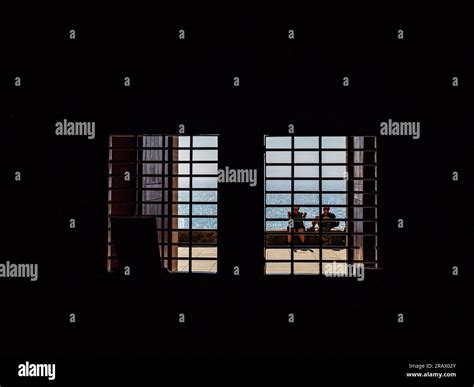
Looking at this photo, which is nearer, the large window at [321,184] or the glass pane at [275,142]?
the large window at [321,184]

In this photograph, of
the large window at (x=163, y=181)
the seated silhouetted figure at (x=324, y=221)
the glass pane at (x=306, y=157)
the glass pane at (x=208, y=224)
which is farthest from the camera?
the glass pane at (x=208, y=224)

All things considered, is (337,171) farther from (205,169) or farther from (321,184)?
(205,169)

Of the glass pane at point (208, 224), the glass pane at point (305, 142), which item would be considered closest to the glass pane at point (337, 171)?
the glass pane at point (305, 142)

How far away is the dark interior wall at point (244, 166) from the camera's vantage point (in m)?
3.54

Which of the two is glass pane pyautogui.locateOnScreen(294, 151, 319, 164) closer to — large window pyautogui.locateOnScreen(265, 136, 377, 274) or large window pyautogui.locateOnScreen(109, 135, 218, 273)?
large window pyautogui.locateOnScreen(265, 136, 377, 274)

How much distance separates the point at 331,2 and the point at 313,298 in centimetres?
263

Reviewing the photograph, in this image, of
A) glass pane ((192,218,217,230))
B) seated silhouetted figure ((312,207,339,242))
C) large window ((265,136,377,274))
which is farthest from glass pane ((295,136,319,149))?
glass pane ((192,218,217,230))

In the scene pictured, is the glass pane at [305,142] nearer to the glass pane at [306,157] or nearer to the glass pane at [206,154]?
the glass pane at [306,157]

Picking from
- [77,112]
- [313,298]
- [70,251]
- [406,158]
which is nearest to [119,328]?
[70,251]

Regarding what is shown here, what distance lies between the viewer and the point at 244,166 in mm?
3621

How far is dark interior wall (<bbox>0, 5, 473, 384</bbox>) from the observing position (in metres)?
3.54

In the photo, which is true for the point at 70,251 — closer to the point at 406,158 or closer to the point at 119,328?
the point at 119,328

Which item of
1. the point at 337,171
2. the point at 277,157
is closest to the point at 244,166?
the point at 277,157

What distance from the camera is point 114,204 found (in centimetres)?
406
